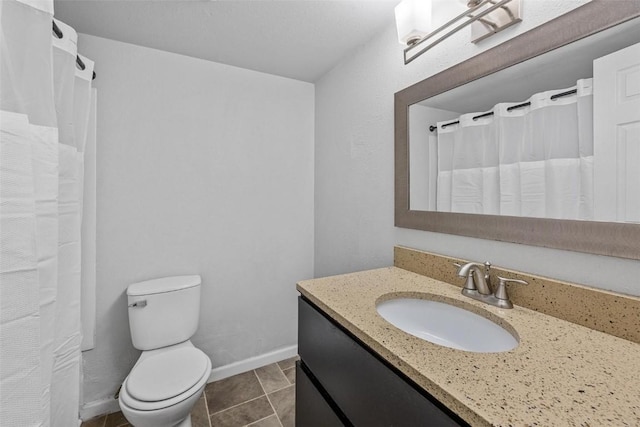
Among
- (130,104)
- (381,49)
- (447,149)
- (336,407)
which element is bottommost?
(336,407)

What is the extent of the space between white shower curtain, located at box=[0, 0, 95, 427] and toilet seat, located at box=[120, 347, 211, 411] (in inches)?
9.3

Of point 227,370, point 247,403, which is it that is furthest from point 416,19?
point 227,370

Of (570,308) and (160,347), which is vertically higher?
(570,308)

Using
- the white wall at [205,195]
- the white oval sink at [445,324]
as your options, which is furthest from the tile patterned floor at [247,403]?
the white oval sink at [445,324]

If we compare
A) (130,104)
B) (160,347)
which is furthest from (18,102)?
(160,347)

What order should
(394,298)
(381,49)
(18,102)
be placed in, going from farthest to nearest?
(381,49), (394,298), (18,102)

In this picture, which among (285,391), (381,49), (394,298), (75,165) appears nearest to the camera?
(394,298)

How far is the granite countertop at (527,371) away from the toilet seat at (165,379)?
897mm

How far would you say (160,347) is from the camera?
1.63 metres

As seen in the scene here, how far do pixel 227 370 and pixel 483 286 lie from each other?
5.98 ft

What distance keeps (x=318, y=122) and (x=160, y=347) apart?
1.89m

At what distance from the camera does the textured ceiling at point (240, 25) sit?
1368 millimetres

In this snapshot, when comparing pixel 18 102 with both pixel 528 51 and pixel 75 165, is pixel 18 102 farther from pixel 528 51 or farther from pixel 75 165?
pixel 528 51

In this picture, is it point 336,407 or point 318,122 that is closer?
point 336,407
